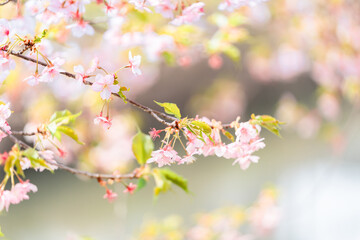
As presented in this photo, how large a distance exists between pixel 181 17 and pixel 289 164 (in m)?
2.76

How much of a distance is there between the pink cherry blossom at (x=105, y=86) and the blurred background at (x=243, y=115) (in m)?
1.29

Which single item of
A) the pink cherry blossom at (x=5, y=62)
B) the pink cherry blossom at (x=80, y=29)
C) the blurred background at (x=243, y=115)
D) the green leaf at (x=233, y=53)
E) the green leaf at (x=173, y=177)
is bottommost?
the green leaf at (x=173, y=177)

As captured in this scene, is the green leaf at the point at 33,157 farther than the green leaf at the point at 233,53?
No

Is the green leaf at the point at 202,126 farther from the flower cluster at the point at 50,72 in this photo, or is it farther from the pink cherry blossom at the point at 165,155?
the flower cluster at the point at 50,72

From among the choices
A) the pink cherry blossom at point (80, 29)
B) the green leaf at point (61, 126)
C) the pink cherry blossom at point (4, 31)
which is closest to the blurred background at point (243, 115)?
the pink cherry blossom at point (80, 29)

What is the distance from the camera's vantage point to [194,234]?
2100mm

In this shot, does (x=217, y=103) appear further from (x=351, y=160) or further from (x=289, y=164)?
(x=351, y=160)

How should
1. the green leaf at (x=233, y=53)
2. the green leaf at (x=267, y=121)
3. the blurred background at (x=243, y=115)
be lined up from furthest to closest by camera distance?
1. the blurred background at (x=243, y=115)
2. the green leaf at (x=233, y=53)
3. the green leaf at (x=267, y=121)

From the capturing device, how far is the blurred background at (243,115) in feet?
7.68

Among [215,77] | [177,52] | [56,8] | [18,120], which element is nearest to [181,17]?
[56,8]

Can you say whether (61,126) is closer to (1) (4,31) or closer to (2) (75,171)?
(2) (75,171)

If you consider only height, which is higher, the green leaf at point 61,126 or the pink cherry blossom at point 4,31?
the pink cherry blossom at point 4,31

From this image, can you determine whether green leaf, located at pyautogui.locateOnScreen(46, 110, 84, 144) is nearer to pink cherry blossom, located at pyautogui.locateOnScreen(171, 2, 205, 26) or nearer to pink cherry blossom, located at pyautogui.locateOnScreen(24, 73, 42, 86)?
pink cherry blossom, located at pyautogui.locateOnScreen(24, 73, 42, 86)

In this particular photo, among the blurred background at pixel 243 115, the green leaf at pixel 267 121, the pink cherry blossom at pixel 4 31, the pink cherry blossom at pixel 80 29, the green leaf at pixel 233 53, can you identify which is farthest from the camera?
the blurred background at pixel 243 115
